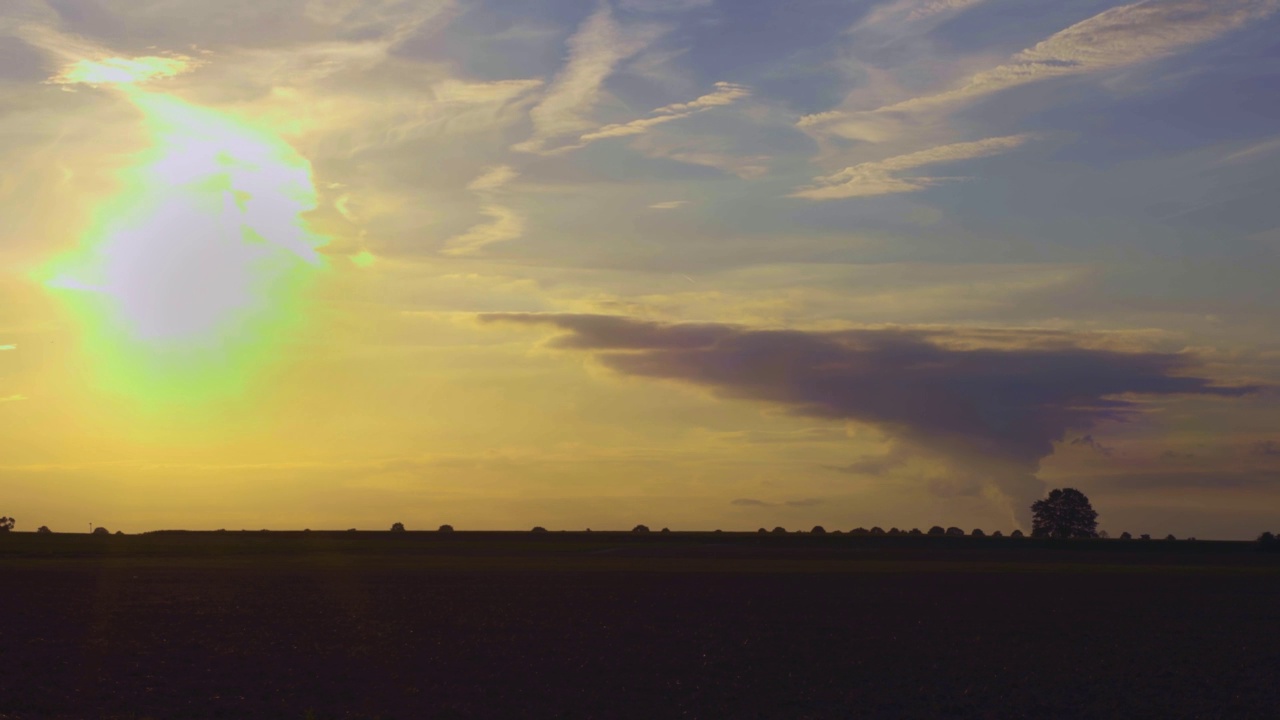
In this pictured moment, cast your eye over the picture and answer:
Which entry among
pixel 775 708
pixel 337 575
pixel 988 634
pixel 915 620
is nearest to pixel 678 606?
pixel 915 620

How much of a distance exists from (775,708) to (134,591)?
41.4 m

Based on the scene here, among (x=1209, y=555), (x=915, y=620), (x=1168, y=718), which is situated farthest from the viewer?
(x=1209, y=555)

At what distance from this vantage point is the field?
997 inches

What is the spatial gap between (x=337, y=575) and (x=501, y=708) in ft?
169

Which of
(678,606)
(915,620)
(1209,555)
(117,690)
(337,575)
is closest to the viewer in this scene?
(117,690)

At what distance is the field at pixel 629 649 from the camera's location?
25328mm

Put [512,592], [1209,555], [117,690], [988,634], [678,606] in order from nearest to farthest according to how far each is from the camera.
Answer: [117,690] → [988,634] → [678,606] → [512,592] → [1209,555]

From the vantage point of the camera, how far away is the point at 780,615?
148 ft

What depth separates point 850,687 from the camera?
27547mm

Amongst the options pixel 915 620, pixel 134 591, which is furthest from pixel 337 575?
pixel 915 620

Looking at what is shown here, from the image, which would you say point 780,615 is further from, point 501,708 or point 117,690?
point 117,690

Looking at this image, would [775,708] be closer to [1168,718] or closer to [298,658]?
[1168,718]

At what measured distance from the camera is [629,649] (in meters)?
A: 33.8

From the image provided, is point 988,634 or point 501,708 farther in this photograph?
point 988,634
